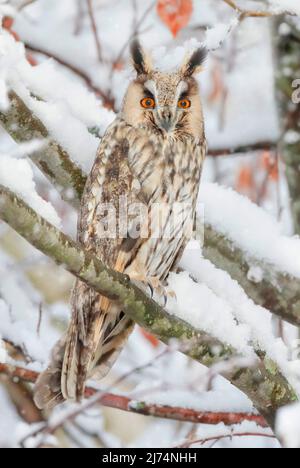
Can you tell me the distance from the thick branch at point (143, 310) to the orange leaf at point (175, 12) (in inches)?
59.8

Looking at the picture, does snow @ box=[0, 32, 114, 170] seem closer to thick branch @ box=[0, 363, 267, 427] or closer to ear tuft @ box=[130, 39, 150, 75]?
ear tuft @ box=[130, 39, 150, 75]

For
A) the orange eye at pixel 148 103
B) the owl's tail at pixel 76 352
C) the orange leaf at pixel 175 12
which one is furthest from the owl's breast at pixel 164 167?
the orange leaf at pixel 175 12

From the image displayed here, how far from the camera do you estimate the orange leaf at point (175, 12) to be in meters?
3.75

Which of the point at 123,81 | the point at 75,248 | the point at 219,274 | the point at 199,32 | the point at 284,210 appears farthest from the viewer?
the point at 199,32

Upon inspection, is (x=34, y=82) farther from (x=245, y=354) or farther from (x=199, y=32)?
(x=199, y=32)

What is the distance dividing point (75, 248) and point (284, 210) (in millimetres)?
2783

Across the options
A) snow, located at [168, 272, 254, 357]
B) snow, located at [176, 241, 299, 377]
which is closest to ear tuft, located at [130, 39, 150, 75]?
snow, located at [176, 241, 299, 377]

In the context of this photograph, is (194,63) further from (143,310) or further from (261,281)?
(143,310)

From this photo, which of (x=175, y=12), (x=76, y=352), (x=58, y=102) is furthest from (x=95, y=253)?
(x=175, y=12)

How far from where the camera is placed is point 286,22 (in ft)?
14.6

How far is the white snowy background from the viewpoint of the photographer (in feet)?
10.0

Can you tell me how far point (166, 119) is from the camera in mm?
3354

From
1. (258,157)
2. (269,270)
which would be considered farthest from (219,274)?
(258,157)

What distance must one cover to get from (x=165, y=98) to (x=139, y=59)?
0.23 metres
